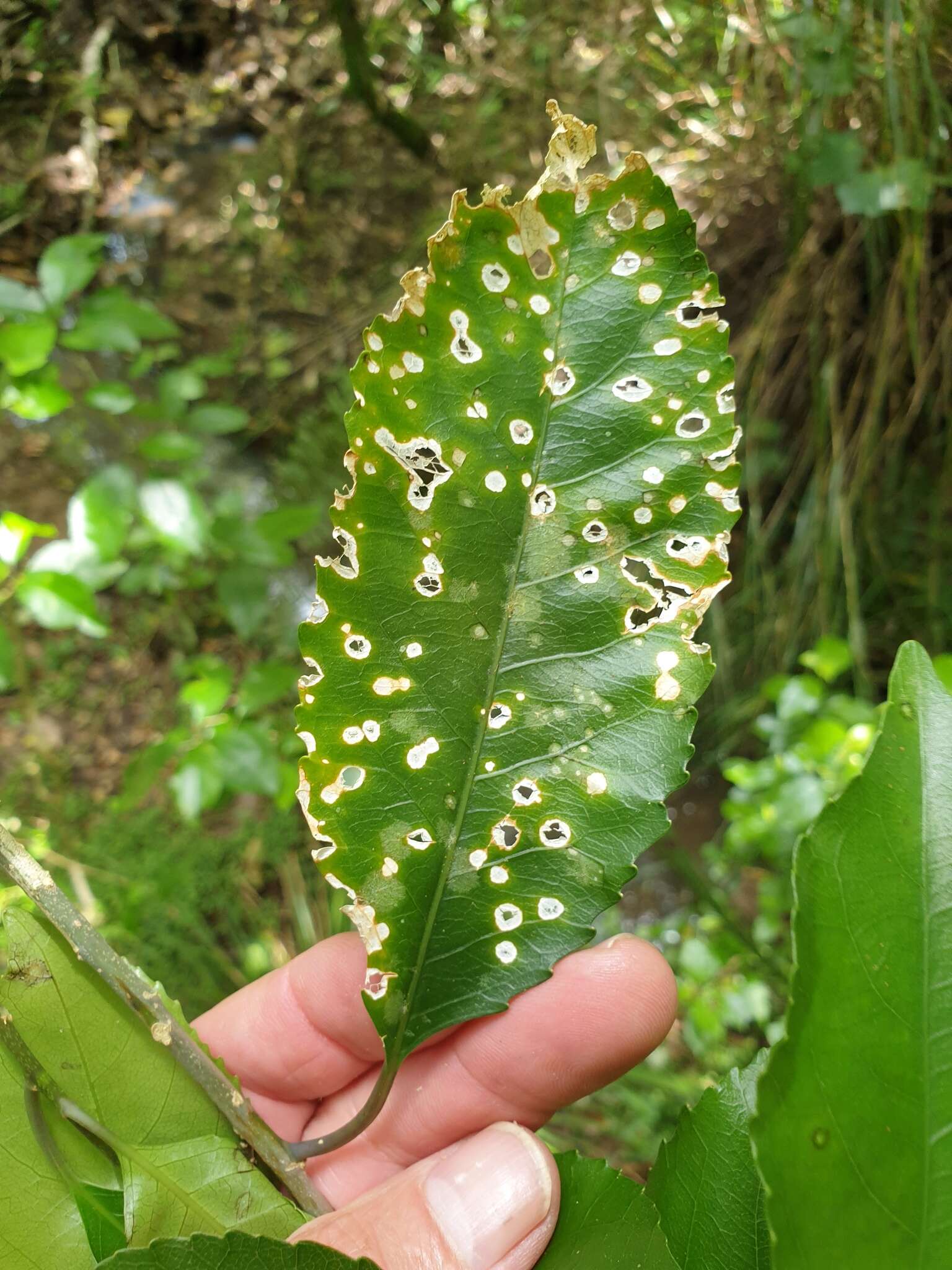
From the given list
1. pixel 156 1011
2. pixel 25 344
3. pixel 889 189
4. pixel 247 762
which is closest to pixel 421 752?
pixel 156 1011

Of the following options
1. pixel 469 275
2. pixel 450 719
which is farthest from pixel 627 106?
pixel 450 719

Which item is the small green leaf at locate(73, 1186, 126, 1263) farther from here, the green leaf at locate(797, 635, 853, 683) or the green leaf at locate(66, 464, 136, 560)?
the green leaf at locate(797, 635, 853, 683)

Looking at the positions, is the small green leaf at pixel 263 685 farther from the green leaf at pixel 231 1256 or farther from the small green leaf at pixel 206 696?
the green leaf at pixel 231 1256

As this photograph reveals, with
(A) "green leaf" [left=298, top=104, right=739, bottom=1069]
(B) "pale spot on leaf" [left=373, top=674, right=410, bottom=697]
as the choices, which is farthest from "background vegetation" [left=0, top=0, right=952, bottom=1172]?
(B) "pale spot on leaf" [left=373, top=674, right=410, bottom=697]

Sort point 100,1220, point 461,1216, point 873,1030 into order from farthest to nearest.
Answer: point 461,1216, point 100,1220, point 873,1030

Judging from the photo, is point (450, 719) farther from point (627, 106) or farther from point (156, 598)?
point (156, 598)

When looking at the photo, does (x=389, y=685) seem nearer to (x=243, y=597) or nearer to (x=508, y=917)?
(x=508, y=917)

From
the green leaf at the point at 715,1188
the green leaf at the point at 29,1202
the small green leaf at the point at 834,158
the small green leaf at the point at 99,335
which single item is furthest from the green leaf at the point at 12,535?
the small green leaf at the point at 834,158
